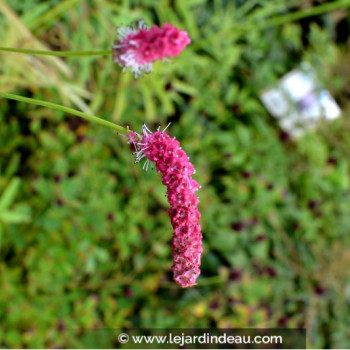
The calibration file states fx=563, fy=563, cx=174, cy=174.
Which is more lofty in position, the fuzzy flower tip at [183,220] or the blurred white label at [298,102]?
the blurred white label at [298,102]

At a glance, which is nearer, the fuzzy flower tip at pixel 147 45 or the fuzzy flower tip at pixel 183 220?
the fuzzy flower tip at pixel 183 220

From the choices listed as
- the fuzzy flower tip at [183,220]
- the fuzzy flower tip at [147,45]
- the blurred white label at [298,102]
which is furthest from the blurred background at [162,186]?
the fuzzy flower tip at [183,220]

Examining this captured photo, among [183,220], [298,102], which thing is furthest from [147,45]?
[298,102]

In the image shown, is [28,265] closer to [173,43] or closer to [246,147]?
[246,147]

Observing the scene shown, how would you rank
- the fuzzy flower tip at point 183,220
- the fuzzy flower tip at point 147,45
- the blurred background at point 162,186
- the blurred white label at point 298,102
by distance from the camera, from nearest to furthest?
the fuzzy flower tip at point 183,220 < the fuzzy flower tip at point 147,45 < the blurred background at point 162,186 < the blurred white label at point 298,102

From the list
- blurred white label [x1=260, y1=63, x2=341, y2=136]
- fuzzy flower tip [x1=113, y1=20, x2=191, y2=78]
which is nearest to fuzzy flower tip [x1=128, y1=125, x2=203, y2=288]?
fuzzy flower tip [x1=113, y1=20, x2=191, y2=78]

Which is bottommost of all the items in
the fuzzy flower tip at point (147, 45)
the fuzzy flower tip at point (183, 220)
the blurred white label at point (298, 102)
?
the fuzzy flower tip at point (183, 220)

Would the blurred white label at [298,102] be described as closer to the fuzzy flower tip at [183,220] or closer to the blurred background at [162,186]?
the blurred background at [162,186]
